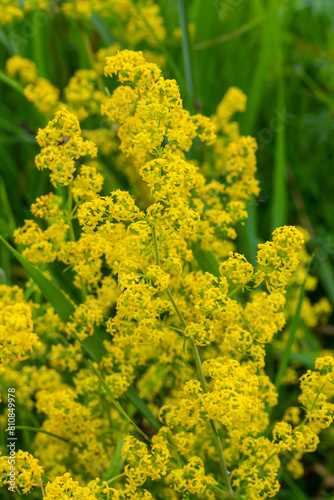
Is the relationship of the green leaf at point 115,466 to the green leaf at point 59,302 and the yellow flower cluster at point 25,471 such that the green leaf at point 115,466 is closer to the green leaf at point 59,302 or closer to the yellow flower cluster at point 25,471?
the yellow flower cluster at point 25,471

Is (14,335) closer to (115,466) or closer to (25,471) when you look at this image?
(25,471)

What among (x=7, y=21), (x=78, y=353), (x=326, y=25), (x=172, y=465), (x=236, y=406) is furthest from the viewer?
(x=326, y=25)

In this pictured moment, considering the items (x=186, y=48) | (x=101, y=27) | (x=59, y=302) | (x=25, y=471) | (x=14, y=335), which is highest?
(x=101, y=27)

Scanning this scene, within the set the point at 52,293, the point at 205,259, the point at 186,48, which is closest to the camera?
Answer: the point at 52,293

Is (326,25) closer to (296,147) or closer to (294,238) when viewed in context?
(296,147)

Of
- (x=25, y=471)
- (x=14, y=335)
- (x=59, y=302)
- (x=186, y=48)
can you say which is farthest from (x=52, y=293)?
(x=186, y=48)

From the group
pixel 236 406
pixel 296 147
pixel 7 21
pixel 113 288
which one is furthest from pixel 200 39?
pixel 236 406

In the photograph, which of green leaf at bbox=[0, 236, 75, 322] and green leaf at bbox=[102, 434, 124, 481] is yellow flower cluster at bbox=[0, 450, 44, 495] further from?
green leaf at bbox=[0, 236, 75, 322]

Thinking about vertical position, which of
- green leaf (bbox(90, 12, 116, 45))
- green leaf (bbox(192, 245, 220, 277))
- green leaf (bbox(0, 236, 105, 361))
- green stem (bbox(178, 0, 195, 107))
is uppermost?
green leaf (bbox(90, 12, 116, 45))

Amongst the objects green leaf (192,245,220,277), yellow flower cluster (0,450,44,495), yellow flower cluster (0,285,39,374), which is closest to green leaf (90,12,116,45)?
green leaf (192,245,220,277)
